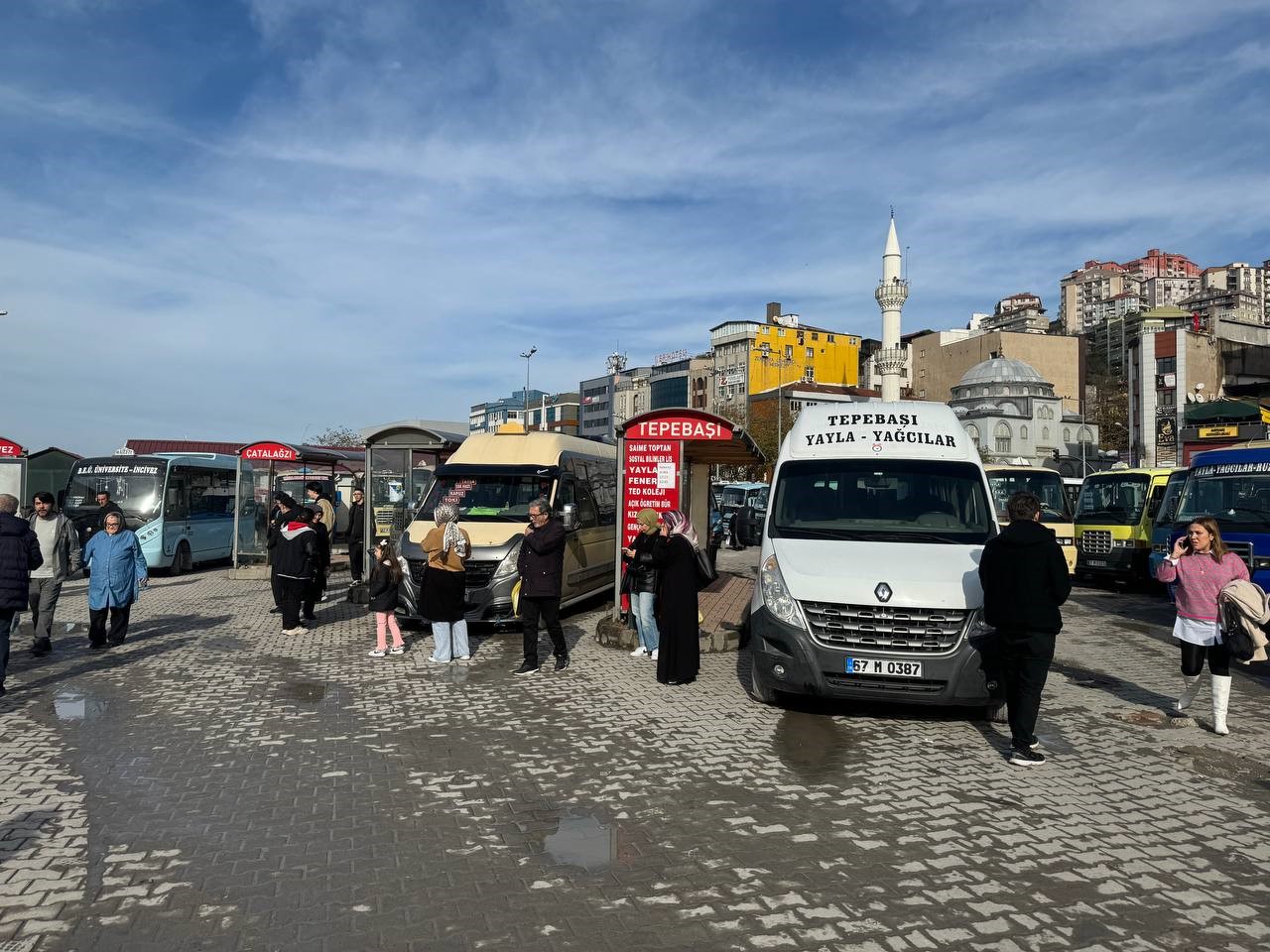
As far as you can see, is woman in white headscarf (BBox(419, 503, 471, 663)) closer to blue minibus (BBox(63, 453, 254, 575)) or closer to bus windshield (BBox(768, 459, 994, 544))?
bus windshield (BBox(768, 459, 994, 544))

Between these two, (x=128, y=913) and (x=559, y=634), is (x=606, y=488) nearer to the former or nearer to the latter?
(x=559, y=634)

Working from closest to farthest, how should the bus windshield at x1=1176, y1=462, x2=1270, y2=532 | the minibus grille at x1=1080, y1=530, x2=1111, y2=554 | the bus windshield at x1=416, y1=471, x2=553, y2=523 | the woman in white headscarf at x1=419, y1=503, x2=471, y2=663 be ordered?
the woman in white headscarf at x1=419, y1=503, x2=471, y2=663 < the bus windshield at x1=1176, y1=462, x2=1270, y2=532 < the bus windshield at x1=416, y1=471, x2=553, y2=523 < the minibus grille at x1=1080, y1=530, x2=1111, y2=554

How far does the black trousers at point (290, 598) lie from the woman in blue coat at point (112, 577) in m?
1.62

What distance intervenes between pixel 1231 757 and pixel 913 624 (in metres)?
2.47

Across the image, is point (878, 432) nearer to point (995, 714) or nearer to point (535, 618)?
point (995, 714)

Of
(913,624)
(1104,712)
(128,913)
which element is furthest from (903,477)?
(128,913)

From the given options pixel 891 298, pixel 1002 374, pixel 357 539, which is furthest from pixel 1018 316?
pixel 357 539

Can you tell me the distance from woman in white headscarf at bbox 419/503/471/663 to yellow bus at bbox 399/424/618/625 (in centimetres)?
131

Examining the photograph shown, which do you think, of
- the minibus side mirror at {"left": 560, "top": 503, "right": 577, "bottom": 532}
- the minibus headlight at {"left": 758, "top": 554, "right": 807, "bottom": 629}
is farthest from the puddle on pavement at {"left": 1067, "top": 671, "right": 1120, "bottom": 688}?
the minibus side mirror at {"left": 560, "top": 503, "right": 577, "bottom": 532}

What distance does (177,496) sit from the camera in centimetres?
2181

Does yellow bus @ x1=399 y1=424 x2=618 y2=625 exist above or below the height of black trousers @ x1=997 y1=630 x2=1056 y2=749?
above

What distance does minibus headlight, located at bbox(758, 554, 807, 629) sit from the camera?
24.5 feet

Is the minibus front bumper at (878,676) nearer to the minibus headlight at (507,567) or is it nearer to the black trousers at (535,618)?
the black trousers at (535,618)

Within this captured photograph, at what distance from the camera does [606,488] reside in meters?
16.0
